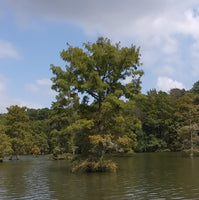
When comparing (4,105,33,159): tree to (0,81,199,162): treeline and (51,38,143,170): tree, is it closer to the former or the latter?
(0,81,199,162): treeline

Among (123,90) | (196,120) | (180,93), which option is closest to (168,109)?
(180,93)

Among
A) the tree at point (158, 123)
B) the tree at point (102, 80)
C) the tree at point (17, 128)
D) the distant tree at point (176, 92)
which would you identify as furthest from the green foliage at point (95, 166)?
the distant tree at point (176, 92)

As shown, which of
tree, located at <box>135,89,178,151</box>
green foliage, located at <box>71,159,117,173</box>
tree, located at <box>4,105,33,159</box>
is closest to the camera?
green foliage, located at <box>71,159,117,173</box>

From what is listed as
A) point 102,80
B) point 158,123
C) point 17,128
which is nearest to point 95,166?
point 102,80

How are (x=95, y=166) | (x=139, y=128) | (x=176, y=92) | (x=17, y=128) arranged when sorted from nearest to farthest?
(x=95, y=166), (x=139, y=128), (x=17, y=128), (x=176, y=92)

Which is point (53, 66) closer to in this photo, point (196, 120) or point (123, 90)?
point (123, 90)

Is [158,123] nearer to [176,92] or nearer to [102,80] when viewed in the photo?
[176,92]

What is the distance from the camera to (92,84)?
26531mm

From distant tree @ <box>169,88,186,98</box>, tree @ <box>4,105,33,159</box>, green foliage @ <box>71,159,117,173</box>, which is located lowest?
green foliage @ <box>71,159,117,173</box>

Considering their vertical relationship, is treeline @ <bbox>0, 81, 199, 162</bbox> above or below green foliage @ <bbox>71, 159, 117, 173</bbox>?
above

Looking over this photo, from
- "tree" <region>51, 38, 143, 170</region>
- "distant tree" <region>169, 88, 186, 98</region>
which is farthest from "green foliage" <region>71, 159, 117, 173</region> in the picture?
"distant tree" <region>169, 88, 186, 98</region>

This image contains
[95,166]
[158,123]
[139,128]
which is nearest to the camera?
[95,166]

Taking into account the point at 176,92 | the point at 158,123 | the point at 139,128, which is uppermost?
the point at 176,92

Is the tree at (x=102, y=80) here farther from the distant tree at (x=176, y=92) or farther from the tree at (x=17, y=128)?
the distant tree at (x=176, y=92)
